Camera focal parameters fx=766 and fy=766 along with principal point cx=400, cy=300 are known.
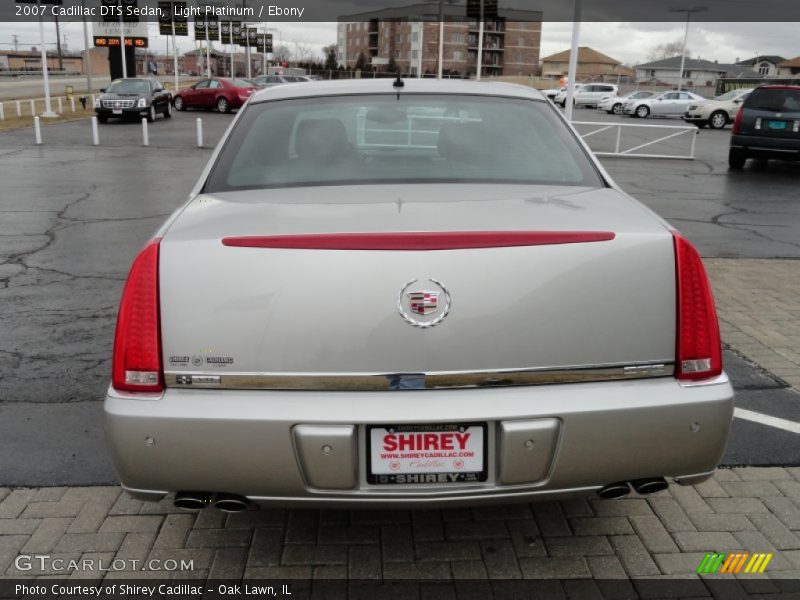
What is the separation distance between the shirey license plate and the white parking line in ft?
7.62

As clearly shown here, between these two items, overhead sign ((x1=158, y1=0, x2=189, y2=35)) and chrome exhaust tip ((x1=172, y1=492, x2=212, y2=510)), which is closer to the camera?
chrome exhaust tip ((x1=172, y1=492, x2=212, y2=510))

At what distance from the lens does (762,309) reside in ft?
20.3

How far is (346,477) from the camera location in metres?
2.38

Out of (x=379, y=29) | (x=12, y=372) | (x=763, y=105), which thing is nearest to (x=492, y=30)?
(x=379, y=29)

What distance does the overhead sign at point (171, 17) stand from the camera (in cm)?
5003

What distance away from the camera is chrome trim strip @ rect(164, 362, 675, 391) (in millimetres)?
2355

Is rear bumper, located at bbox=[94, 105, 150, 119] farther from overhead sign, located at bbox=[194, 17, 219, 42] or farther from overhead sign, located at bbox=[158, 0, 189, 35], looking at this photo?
overhead sign, located at bbox=[194, 17, 219, 42]

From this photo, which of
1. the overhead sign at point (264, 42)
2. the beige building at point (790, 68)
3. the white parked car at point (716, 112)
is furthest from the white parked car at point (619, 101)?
the beige building at point (790, 68)

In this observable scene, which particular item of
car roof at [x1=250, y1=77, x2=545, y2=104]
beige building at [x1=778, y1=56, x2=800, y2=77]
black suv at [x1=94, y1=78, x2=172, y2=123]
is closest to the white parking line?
car roof at [x1=250, y1=77, x2=545, y2=104]

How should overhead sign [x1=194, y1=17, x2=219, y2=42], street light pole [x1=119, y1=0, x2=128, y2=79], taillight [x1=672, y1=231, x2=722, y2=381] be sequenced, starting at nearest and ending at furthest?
1. taillight [x1=672, y1=231, x2=722, y2=381]
2. street light pole [x1=119, y1=0, x2=128, y2=79]
3. overhead sign [x1=194, y1=17, x2=219, y2=42]

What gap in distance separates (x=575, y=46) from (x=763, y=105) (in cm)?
453

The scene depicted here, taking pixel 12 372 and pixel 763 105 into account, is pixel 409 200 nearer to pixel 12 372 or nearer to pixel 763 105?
pixel 12 372

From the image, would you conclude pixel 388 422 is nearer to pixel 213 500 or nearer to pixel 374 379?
pixel 374 379

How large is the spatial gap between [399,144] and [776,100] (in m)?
16.1
